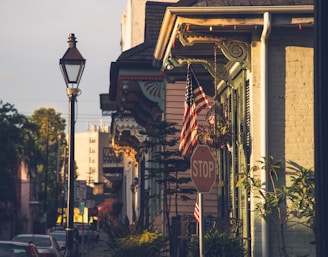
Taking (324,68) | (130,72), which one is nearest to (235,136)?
(130,72)

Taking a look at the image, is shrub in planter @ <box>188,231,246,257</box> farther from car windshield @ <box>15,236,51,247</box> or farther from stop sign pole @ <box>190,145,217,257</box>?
car windshield @ <box>15,236,51,247</box>

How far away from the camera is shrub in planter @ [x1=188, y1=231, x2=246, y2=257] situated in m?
18.8

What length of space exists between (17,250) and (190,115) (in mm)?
4592

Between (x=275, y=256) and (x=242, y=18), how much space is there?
4.72m

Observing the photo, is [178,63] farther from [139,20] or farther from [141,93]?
[139,20]

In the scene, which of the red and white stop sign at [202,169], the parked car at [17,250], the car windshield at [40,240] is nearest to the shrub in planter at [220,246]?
the parked car at [17,250]

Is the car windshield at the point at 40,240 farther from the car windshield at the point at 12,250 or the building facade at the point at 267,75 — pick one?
the building facade at the point at 267,75

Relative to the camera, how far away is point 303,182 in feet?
60.5

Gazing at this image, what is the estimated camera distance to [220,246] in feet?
62.2

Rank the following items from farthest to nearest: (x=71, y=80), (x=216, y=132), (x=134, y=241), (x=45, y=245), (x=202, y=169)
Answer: (x=45, y=245) → (x=134, y=241) → (x=216, y=132) → (x=71, y=80) → (x=202, y=169)

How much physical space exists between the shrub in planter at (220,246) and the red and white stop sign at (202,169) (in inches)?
211

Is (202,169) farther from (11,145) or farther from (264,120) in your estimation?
(11,145)

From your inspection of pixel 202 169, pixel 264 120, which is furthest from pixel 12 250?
pixel 202 169

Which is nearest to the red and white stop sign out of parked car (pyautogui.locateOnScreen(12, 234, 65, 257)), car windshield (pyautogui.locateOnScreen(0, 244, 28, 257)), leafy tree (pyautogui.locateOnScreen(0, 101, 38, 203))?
car windshield (pyautogui.locateOnScreen(0, 244, 28, 257))
